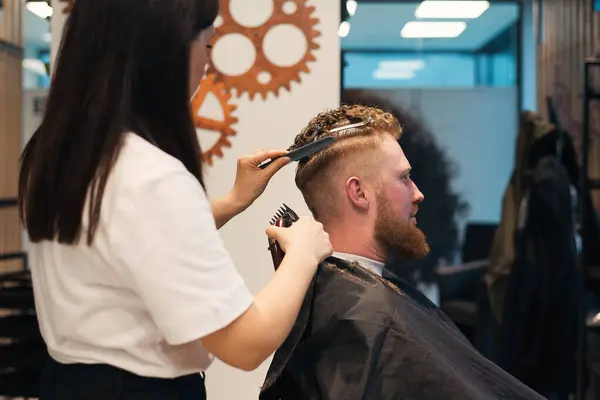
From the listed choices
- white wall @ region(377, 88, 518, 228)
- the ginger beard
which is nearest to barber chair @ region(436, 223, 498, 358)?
white wall @ region(377, 88, 518, 228)

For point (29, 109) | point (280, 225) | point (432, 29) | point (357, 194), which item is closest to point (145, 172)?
point (280, 225)

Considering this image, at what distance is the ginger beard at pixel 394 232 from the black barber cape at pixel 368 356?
0.13 m

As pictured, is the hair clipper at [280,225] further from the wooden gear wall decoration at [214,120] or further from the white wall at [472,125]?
the white wall at [472,125]

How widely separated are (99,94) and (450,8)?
305 cm

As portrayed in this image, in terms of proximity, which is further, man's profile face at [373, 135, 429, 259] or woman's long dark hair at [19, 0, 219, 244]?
man's profile face at [373, 135, 429, 259]

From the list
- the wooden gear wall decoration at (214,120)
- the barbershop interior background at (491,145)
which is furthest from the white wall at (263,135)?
the barbershop interior background at (491,145)

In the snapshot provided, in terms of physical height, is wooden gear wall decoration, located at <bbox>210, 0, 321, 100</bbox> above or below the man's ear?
above

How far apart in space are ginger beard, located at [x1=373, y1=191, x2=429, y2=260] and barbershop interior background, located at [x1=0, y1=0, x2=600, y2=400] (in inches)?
60.4

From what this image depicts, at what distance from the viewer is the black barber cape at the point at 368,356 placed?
1298 millimetres

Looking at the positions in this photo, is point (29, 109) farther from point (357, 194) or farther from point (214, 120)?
point (357, 194)

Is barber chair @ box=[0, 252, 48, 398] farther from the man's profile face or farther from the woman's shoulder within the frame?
the woman's shoulder

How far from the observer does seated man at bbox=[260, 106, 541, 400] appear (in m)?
1.30

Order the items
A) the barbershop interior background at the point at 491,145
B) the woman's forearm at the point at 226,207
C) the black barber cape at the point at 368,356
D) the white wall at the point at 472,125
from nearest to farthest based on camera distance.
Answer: the black barber cape at the point at 368,356
the woman's forearm at the point at 226,207
the barbershop interior background at the point at 491,145
the white wall at the point at 472,125

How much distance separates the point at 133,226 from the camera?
92 cm
